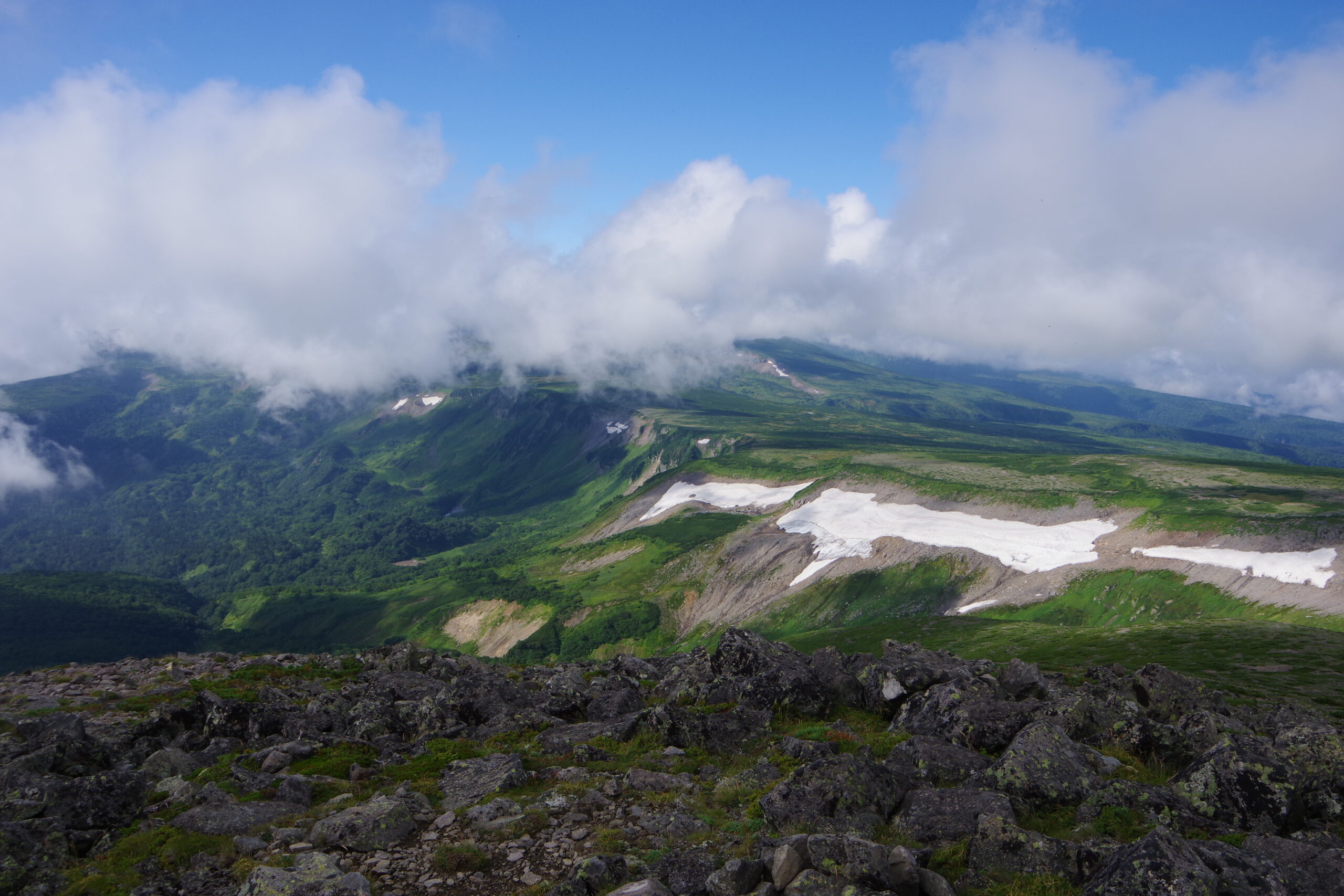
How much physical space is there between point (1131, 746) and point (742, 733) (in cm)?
1607

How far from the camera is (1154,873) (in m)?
13.7

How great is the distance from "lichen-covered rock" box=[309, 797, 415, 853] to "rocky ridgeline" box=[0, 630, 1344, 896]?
86mm

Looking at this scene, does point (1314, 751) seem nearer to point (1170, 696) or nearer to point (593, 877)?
point (1170, 696)

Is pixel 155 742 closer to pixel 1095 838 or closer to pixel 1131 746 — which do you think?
pixel 1095 838

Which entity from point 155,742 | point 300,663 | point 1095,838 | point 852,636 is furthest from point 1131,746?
point 852,636

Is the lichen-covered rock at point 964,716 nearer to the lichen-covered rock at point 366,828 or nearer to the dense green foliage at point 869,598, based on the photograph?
the lichen-covered rock at point 366,828

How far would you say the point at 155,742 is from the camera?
3200 centimetres

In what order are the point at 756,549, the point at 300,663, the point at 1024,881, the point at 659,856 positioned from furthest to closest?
the point at 756,549, the point at 300,663, the point at 659,856, the point at 1024,881

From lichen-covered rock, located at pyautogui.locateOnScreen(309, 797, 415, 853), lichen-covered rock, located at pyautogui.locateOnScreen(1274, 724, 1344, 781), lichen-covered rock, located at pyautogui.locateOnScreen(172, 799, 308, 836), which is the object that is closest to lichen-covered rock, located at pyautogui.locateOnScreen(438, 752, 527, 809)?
lichen-covered rock, located at pyautogui.locateOnScreen(309, 797, 415, 853)

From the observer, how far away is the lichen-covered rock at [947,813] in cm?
1830

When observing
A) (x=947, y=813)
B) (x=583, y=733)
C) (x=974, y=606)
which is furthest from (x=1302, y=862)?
(x=974, y=606)

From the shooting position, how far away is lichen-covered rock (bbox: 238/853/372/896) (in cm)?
1648

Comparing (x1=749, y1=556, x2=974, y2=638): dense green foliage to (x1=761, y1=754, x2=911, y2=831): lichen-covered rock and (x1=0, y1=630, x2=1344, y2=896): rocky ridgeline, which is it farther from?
(x1=761, y1=754, x2=911, y2=831): lichen-covered rock

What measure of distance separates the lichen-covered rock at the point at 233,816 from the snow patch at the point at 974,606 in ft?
430
